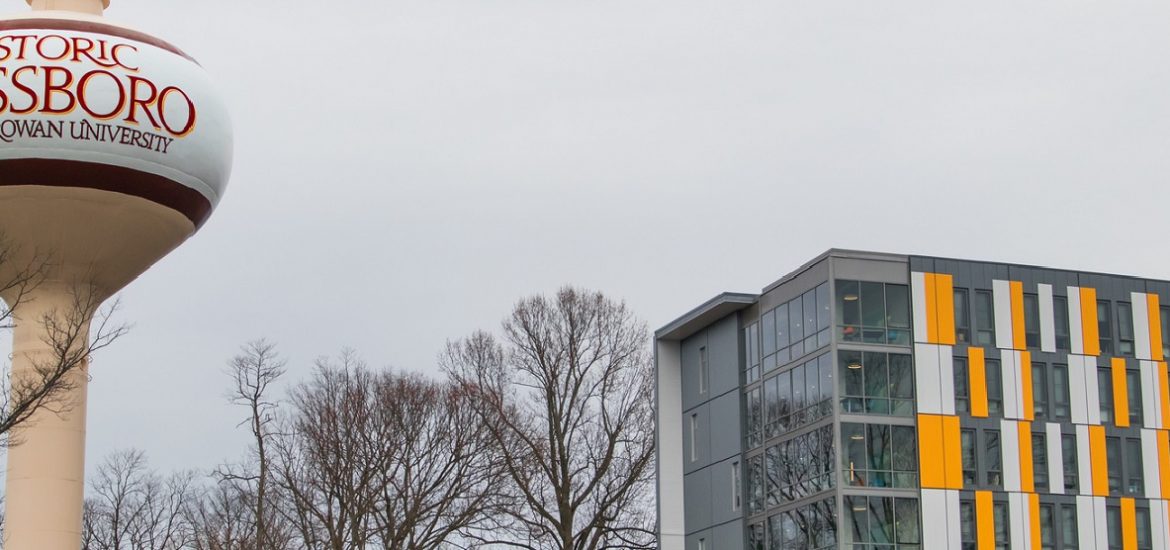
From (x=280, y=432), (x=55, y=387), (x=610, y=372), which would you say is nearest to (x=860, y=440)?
(x=610, y=372)

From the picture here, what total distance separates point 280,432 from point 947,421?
18.5 metres

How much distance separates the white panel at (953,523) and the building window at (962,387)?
6.87 feet

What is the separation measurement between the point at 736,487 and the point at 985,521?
753 cm

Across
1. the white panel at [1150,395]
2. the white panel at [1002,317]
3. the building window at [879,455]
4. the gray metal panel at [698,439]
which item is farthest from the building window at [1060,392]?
the gray metal panel at [698,439]

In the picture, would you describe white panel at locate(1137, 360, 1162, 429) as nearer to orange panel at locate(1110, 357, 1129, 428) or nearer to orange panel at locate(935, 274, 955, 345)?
orange panel at locate(1110, 357, 1129, 428)

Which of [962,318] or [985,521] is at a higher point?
[962,318]

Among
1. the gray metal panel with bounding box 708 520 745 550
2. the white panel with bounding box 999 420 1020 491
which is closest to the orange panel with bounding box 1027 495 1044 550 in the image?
the white panel with bounding box 999 420 1020 491

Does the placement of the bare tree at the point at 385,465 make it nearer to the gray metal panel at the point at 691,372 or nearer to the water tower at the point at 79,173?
the gray metal panel at the point at 691,372

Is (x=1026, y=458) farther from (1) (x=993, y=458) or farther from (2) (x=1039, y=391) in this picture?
(2) (x=1039, y=391)

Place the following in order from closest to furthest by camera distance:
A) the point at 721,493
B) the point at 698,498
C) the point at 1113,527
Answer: the point at 1113,527, the point at 721,493, the point at 698,498

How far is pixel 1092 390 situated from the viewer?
1638 inches

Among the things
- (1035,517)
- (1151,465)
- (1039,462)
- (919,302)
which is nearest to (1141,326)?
(1151,465)

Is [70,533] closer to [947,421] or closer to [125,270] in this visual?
[125,270]

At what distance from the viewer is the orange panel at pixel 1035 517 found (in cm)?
4016
